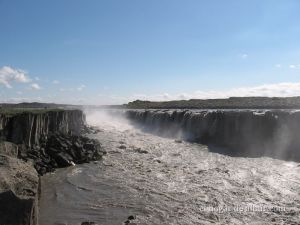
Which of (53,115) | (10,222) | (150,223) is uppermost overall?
(53,115)

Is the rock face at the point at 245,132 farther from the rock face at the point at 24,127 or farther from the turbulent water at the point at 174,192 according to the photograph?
the rock face at the point at 24,127

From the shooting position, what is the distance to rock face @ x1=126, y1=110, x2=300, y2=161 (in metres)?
26.6

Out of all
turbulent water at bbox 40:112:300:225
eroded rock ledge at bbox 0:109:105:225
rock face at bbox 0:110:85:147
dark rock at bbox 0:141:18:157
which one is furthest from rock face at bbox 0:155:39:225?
rock face at bbox 0:110:85:147

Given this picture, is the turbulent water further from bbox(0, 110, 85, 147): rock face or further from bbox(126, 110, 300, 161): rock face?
bbox(126, 110, 300, 161): rock face

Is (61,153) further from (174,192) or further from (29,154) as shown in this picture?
(174,192)

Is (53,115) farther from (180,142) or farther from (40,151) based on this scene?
(180,142)

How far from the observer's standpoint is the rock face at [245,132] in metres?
26.6

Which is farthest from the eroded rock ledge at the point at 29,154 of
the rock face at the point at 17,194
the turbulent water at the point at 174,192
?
the turbulent water at the point at 174,192

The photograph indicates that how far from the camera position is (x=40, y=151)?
19969mm

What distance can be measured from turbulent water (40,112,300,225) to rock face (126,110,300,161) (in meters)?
3.78

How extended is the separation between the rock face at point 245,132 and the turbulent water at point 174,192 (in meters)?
3.78

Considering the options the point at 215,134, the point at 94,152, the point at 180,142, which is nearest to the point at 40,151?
the point at 94,152

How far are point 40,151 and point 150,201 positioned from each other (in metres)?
8.60

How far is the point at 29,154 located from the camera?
1900 centimetres
